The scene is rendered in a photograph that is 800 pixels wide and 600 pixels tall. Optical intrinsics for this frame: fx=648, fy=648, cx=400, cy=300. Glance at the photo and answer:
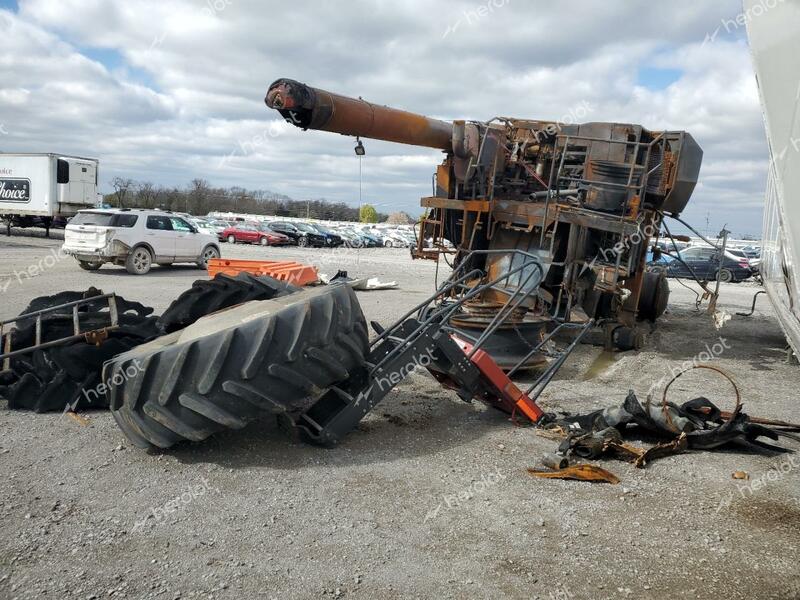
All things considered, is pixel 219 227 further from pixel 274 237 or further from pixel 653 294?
pixel 653 294

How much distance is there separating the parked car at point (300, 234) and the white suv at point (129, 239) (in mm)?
17546

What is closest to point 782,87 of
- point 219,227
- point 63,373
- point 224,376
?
point 224,376

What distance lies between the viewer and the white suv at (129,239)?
15938 millimetres

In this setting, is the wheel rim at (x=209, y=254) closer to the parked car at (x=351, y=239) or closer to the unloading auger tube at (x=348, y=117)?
the unloading auger tube at (x=348, y=117)

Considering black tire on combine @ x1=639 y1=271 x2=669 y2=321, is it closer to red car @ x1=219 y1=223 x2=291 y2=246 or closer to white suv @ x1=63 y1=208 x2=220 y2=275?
white suv @ x1=63 y1=208 x2=220 y2=275

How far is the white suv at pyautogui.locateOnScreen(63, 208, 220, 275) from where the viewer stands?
15938 mm

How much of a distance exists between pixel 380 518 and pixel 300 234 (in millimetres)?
33585

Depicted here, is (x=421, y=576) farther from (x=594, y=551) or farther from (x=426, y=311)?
(x=426, y=311)

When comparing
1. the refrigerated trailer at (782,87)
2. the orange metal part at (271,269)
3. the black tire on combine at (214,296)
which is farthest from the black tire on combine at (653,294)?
the refrigerated trailer at (782,87)

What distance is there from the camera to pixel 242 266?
44.7 ft

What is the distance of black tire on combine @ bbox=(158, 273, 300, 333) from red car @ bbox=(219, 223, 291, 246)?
28822 mm

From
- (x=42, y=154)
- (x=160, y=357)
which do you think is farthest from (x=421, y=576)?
(x=42, y=154)

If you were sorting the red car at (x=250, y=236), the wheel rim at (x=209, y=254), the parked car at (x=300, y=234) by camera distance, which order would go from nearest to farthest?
the wheel rim at (x=209, y=254) < the red car at (x=250, y=236) < the parked car at (x=300, y=234)

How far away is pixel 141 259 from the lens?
16734 millimetres
